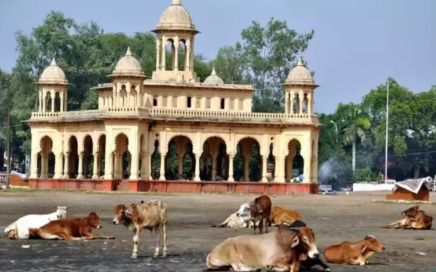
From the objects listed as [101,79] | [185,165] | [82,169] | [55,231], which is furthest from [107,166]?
[55,231]

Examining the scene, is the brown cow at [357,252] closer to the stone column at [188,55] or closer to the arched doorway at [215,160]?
the arched doorway at [215,160]

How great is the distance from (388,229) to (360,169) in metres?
78.7

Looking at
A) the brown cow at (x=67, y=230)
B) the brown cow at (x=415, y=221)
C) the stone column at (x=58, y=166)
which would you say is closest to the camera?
the brown cow at (x=67, y=230)

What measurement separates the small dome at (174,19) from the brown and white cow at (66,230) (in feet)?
161

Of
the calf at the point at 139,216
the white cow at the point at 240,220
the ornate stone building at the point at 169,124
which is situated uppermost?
the ornate stone building at the point at 169,124

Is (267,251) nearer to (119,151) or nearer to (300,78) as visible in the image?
(119,151)

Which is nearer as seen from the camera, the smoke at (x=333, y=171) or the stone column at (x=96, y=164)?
the stone column at (x=96, y=164)

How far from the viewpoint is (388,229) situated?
102 feet

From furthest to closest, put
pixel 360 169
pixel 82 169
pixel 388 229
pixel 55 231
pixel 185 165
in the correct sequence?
pixel 360 169
pixel 185 165
pixel 82 169
pixel 388 229
pixel 55 231

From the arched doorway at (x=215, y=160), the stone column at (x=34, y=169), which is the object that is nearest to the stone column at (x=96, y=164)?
the stone column at (x=34, y=169)

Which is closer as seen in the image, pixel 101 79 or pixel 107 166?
pixel 107 166

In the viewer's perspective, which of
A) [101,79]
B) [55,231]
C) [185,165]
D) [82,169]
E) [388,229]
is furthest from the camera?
[101,79]

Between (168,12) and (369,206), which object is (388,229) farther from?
(168,12)

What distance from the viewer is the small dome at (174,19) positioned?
7372cm
